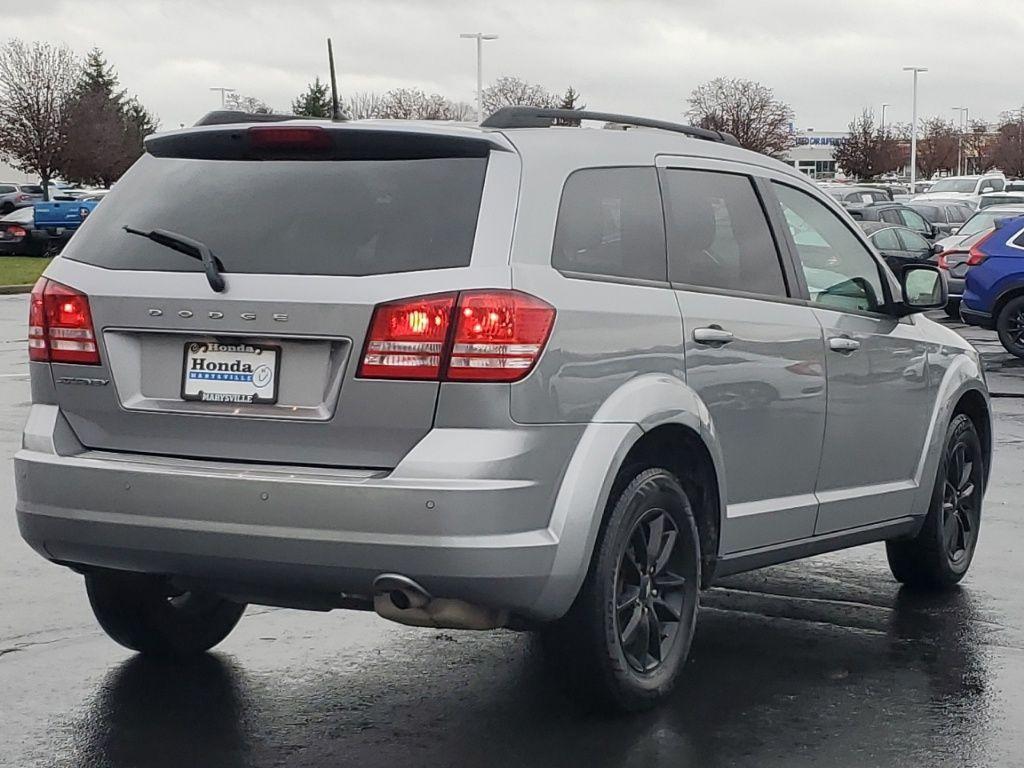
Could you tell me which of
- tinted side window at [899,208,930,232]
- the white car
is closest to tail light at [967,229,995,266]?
tinted side window at [899,208,930,232]

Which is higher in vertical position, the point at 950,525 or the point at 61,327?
the point at 61,327

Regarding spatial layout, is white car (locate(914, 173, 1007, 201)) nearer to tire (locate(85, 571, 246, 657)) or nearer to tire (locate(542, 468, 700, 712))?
tire (locate(85, 571, 246, 657))

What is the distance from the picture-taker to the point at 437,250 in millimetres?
4738

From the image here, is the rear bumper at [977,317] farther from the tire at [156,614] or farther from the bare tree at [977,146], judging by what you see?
the bare tree at [977,146]

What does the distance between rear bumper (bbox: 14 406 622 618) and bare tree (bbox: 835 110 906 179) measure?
319ft

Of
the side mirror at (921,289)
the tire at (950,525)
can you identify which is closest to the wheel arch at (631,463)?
the side mirror at (921,289)

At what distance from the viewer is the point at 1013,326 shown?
19.8m

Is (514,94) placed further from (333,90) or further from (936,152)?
(333,90)

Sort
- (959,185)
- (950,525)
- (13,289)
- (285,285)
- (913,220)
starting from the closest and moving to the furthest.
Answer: (285,285) → (950,525) → (13,289) → (913,220) → (959,185)

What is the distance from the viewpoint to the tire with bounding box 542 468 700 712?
502 cm

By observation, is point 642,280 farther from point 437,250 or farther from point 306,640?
point 306,640

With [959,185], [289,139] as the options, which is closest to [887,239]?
[289,139]

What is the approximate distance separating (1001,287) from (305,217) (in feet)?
53.2

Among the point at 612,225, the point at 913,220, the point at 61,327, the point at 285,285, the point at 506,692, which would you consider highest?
the point at 612,225
